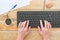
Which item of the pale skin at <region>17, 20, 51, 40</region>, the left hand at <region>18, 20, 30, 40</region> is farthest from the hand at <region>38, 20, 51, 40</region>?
the left hand at <region>18, 20, 30, 40</region>

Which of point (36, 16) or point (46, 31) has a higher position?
point (36, 16)

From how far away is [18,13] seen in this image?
1.64 m

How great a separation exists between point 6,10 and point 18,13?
111 millimetres

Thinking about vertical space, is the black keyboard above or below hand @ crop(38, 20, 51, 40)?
above

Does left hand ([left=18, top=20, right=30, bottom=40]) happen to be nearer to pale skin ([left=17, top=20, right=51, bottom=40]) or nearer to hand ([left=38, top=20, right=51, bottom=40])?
pale skin ([left=17, top=20, right=51, bottom=40])

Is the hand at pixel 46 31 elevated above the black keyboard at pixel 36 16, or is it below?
below

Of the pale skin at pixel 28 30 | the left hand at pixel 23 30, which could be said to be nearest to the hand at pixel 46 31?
the pale skin at pixel 28 30

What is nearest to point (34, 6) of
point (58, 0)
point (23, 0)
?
point (23, 0)

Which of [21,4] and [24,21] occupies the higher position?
[21,4]

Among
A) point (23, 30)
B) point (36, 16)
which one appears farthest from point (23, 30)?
point (36, 16)

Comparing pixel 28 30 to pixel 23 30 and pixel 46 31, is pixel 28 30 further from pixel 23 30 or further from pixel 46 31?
pixel 46 31

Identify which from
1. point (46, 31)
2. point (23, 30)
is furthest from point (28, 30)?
point (46, 31)

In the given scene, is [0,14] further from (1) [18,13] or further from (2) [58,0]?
(2) [58,0]

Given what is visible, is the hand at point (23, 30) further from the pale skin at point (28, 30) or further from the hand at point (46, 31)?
the hand at point (46, 31)
